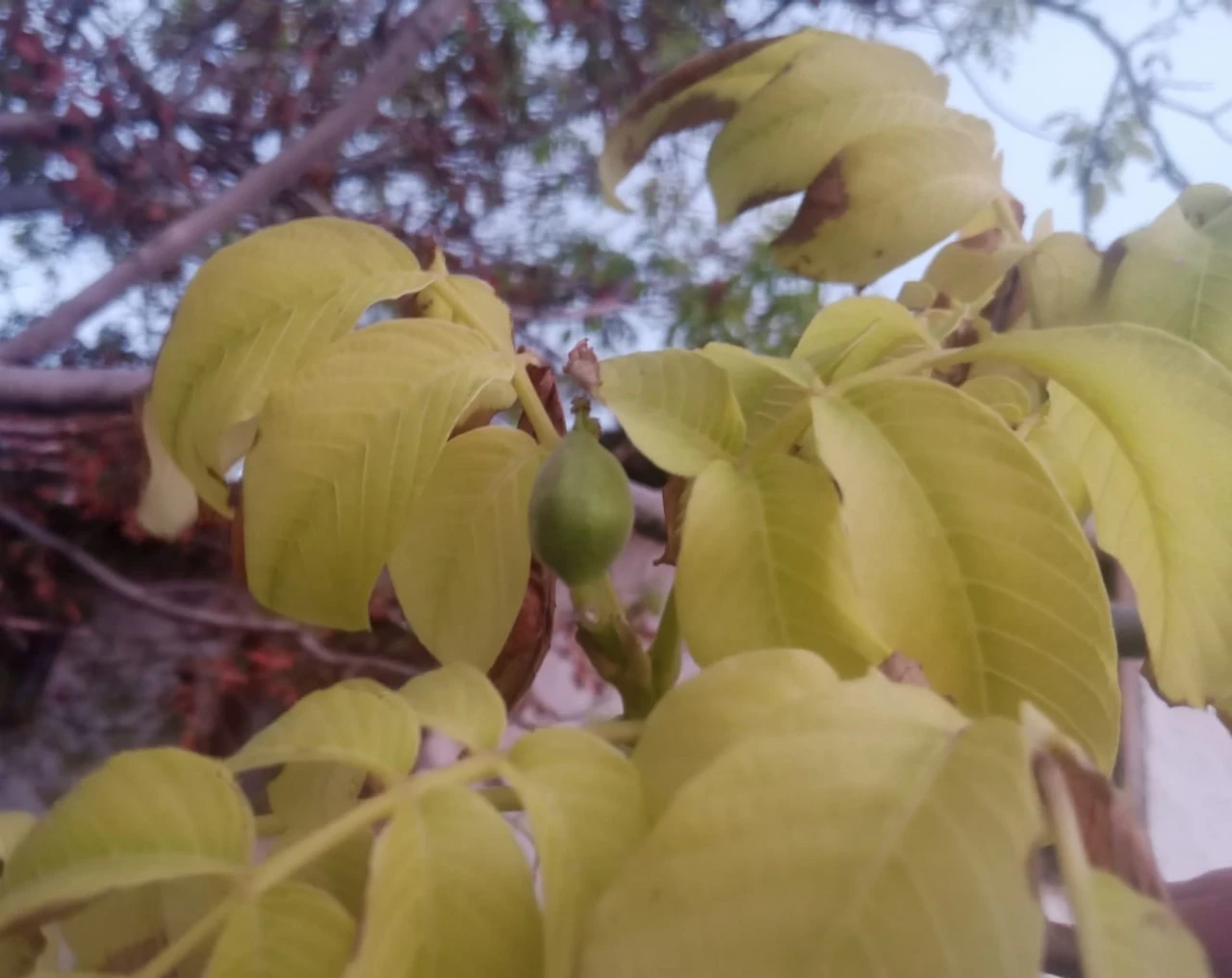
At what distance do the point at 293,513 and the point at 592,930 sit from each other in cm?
17

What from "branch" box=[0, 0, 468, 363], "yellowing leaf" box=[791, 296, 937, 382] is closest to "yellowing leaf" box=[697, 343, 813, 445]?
"yellowing leaf" box=[791, 296, 937, 382]

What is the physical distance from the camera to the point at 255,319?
27 cm

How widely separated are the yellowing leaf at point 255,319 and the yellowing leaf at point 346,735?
105 mm

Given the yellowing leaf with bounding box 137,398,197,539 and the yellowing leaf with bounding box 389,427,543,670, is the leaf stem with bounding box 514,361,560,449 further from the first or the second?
the yellowing leaf with bounding box 137,398,197,539

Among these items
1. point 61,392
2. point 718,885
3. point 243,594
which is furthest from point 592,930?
point 243,594

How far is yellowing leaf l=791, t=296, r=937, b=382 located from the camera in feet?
0.98

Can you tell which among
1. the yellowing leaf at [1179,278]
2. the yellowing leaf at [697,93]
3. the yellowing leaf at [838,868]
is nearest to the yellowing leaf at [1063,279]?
the yellowing leaf at [1179,278]

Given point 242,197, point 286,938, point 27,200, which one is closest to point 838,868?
point 286,938

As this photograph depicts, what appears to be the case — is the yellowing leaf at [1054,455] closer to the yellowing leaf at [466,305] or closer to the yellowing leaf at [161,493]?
the yellowing leaf at [466,305]

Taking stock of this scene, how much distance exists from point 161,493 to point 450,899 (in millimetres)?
270

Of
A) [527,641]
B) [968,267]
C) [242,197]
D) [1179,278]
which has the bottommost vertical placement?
[527,641]

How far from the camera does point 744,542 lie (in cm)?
24

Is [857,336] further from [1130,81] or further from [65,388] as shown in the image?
[1130,81]

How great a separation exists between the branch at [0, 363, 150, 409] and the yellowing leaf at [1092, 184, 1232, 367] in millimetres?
590
